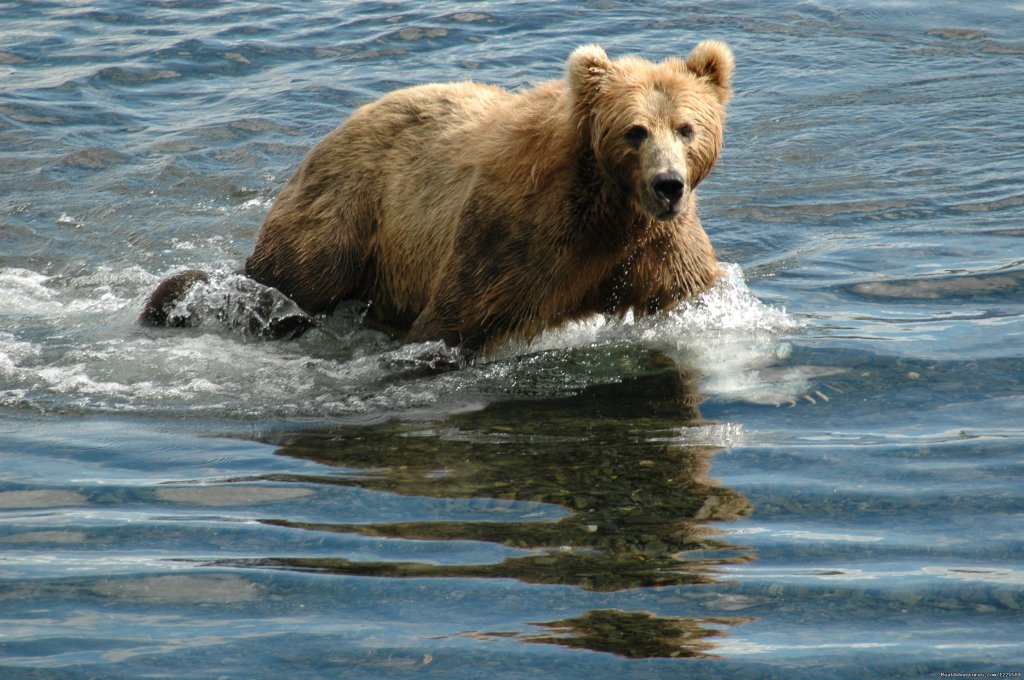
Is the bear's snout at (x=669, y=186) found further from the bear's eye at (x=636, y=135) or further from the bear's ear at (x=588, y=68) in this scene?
the bear's ear at (x=588, y=68)

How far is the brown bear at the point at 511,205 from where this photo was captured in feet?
19.2

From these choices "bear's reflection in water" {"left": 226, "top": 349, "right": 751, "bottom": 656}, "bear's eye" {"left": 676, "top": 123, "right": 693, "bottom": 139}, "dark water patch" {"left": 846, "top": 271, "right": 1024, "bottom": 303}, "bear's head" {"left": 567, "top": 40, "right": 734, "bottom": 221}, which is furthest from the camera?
"dark water patch" {"left": 846, "top": 271, "right": 1024, "bottom": 303}

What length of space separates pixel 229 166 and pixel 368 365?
15.9 ft

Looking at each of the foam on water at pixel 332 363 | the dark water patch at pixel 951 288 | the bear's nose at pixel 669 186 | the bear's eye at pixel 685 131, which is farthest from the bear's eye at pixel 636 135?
the dark water patch at pixel 951 288

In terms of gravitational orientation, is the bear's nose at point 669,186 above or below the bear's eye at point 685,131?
below

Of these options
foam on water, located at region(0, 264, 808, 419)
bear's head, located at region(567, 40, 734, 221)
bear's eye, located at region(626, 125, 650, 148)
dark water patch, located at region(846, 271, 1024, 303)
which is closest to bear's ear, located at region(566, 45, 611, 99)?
bear's head, located at region(567, 40, 734, 221)

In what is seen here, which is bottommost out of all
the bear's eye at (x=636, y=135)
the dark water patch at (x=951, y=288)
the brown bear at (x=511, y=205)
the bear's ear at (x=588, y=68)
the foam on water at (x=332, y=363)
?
the foam on water at (x=332, y=363)

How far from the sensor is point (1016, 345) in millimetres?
6469

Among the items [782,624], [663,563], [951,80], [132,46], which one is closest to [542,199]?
[663,563]

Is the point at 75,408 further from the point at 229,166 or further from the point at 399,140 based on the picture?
the point at 229,166

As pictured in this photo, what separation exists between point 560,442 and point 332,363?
1.83 metres

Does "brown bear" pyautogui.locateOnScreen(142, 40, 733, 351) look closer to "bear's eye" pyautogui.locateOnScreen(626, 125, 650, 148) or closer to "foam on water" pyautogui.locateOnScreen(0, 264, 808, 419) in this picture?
"bear's eye" pyautogui.locateOnScreen(626, 125, 650, 148)

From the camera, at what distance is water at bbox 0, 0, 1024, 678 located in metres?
4.02

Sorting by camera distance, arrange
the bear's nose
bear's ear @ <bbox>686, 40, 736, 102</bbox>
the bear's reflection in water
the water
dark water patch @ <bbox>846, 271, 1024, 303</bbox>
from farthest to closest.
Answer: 1. dark water patch @ <bbox>846, 271, 1024, 303</bbox>
2. bear's ear @ <bbox>686, 40, 736, 102</bbox>
3. the bear's nose
4. the bear's reflection in water
5. the water
